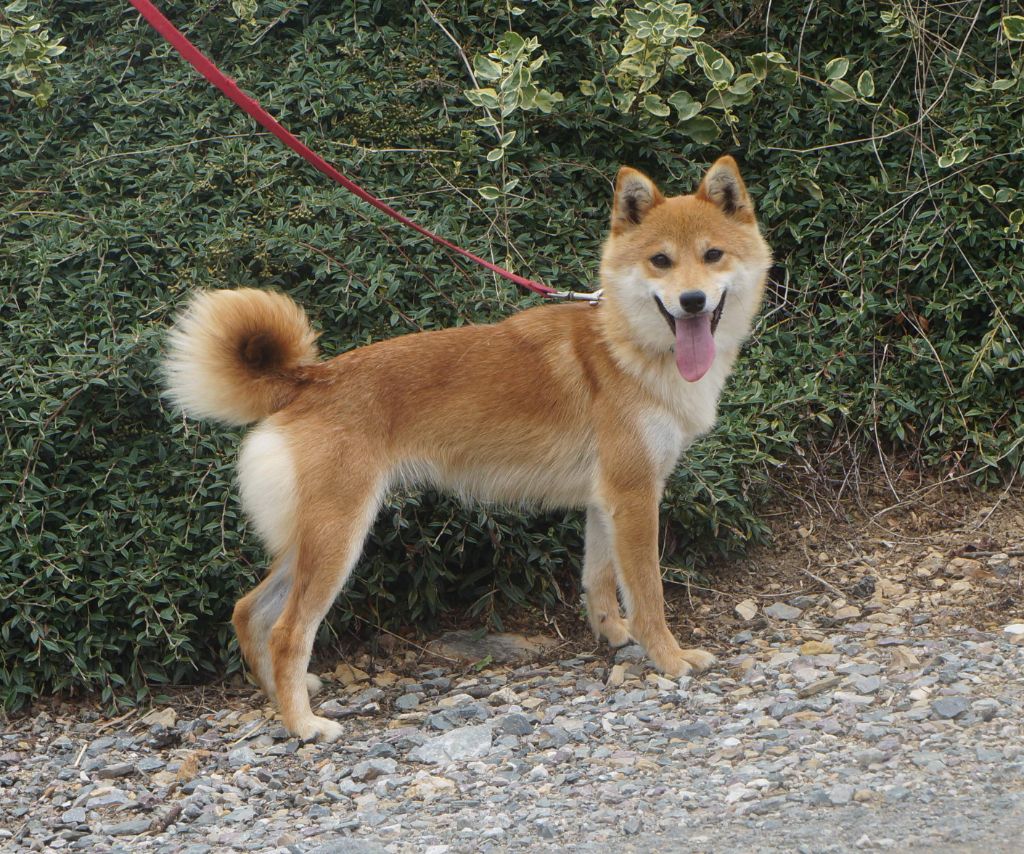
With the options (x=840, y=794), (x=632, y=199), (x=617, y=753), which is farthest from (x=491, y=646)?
(x=840, y=794)

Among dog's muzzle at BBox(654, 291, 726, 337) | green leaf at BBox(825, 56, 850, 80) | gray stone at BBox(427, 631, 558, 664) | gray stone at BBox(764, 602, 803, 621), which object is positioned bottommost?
gray stone at BBox(427, 631, 558, 664)

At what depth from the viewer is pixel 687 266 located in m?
4.20

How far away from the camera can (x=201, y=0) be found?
6.26 m

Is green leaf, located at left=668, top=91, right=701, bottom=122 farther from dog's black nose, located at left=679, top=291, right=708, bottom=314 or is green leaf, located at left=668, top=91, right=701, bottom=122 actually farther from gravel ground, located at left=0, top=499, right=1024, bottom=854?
gravel ground, located at left=0, top=499, right=1024, bottom=854

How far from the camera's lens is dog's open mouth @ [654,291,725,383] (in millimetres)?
4207

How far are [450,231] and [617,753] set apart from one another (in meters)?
2.79

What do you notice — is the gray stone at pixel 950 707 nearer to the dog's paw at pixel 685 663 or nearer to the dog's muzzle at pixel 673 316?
the dog's paw at pixel 685 663

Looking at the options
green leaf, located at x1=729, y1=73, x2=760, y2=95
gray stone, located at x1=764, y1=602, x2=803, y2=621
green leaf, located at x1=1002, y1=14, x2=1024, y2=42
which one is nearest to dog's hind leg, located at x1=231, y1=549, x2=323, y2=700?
gray stone, located at x1=764, y1=602, x2=803, y2=621

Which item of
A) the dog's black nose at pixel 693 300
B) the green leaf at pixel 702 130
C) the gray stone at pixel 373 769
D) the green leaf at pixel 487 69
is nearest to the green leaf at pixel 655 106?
the green leaf at pixel 702 130

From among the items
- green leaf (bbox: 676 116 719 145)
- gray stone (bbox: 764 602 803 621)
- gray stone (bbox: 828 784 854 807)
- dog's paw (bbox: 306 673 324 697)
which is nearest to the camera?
gray stone (bbox: 828 784 854 807)

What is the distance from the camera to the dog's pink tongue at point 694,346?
4.21 metres

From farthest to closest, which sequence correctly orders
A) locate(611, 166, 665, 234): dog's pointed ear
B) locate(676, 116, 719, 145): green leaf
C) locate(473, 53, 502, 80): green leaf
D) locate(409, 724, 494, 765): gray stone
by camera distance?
locate(676, 116, 719, 145): green leaf
locate(473, 53, 502, 80): green leaf
locate(611, 166, 665, 234): dog's pointed ear
locate(409, 724, 494, 765): gray stone

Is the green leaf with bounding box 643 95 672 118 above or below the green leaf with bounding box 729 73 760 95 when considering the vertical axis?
below

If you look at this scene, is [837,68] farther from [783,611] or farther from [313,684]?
[313,684]
